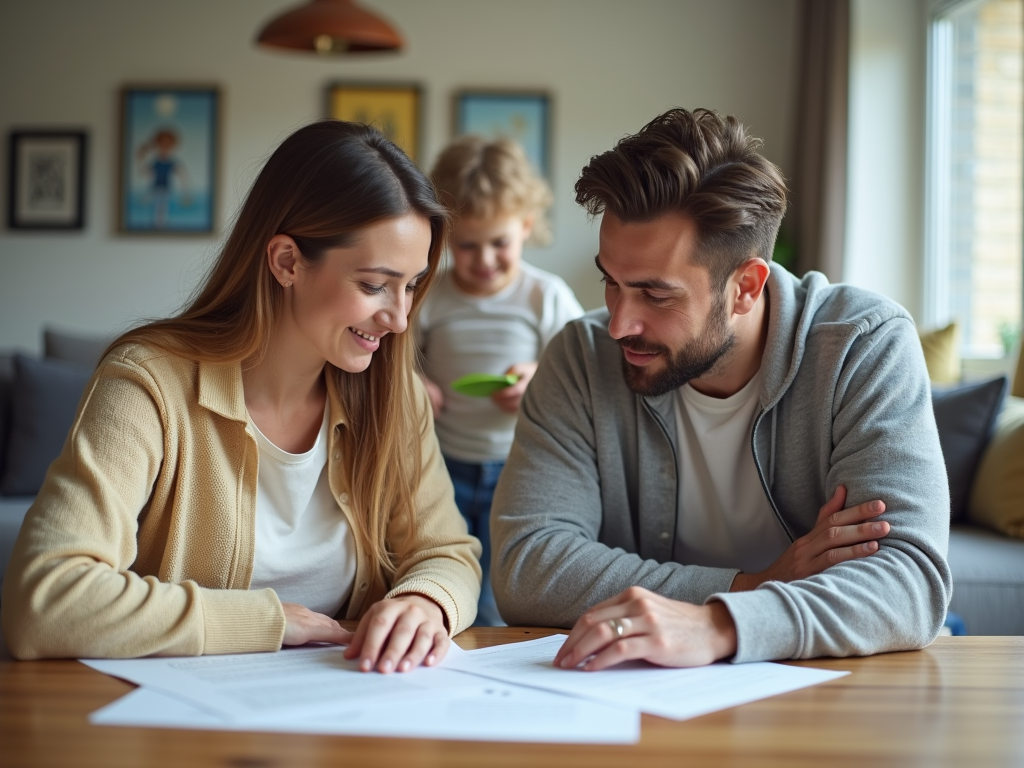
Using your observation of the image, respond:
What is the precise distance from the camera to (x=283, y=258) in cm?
154

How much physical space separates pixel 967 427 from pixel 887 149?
6.73ft

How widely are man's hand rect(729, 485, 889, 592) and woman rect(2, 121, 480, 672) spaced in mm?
428

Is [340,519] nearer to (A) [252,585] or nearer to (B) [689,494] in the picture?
(A) [252,585]

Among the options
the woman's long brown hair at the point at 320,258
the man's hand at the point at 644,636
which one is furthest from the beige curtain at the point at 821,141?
the man's hand at the point at 644,636

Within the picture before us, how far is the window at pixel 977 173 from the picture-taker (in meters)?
4.31

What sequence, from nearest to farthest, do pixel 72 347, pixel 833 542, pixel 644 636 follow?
1. pixel 644 636
2. pixel 833 542
3. pixel 72 347

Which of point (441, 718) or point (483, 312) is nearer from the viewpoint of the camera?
point (441, 718)

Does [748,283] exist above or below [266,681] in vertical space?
above

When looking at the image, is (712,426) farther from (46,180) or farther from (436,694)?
(46,180)

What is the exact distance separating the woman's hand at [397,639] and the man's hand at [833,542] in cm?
45

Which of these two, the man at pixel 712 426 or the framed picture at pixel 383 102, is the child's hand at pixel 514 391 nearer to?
the man at pixel 712 426

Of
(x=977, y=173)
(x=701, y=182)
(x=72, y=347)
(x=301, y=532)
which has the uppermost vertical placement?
(x=977, y=173)

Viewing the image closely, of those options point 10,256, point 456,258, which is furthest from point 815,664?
point 10,256

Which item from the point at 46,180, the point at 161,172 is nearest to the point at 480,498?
the point at 161,172
